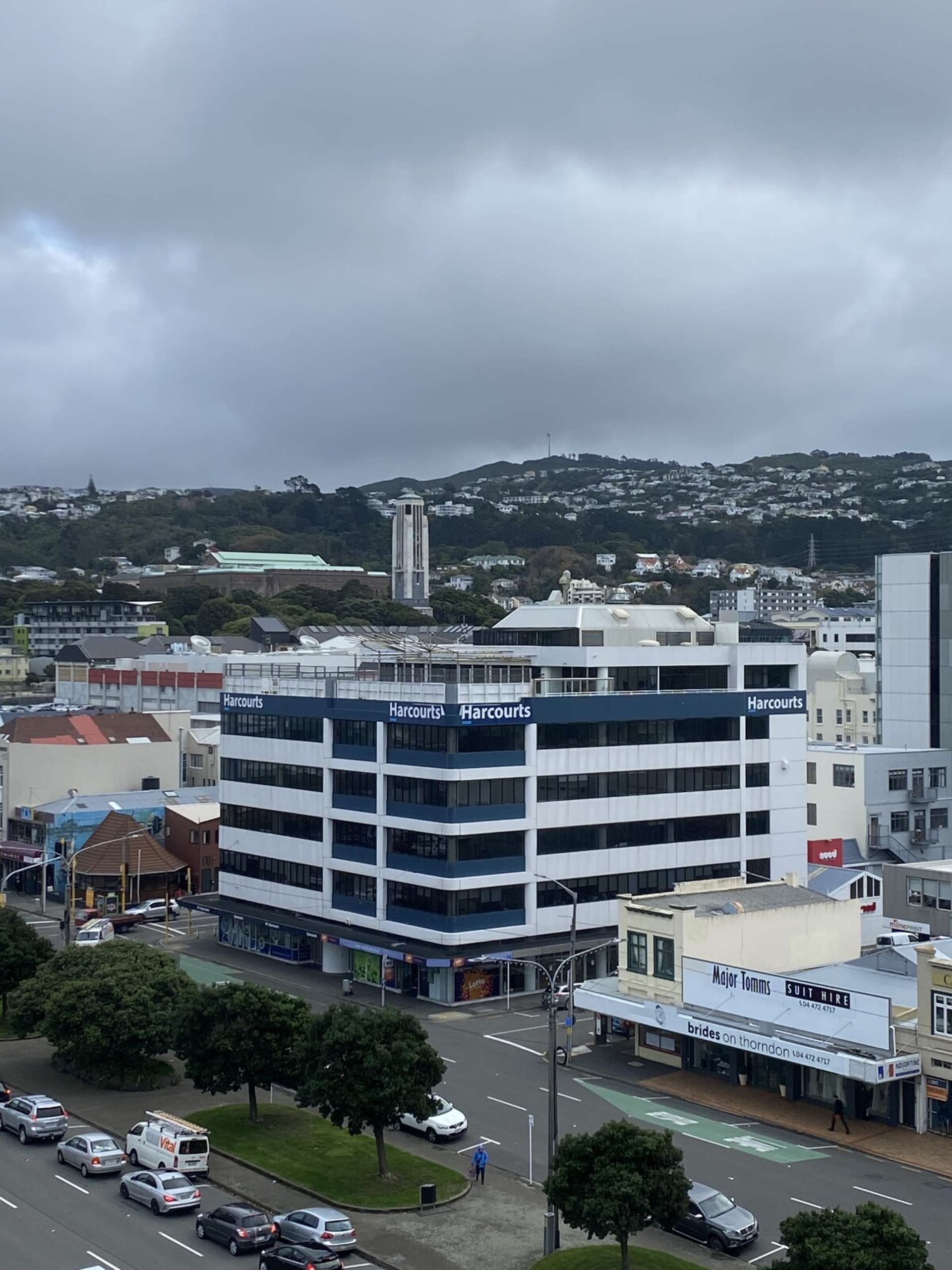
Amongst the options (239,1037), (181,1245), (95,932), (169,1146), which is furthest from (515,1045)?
(95,932)

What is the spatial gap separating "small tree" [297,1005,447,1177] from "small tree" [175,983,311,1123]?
11.2 ft

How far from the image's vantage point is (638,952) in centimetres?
5853

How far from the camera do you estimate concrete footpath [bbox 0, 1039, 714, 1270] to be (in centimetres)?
3834

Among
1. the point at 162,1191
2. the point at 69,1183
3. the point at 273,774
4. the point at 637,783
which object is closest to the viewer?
the point at 162,1191

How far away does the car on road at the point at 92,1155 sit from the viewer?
44250 millimetres

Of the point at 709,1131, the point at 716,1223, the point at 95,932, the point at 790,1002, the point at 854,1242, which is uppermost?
the point at 854,1242

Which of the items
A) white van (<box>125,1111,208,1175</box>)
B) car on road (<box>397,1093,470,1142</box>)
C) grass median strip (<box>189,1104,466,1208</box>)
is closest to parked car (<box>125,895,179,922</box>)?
grass median strip (<box>189,1104,466,1208</box>)

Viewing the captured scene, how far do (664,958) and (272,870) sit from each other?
2883cm

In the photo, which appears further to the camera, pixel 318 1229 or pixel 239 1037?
pixel 239 1037

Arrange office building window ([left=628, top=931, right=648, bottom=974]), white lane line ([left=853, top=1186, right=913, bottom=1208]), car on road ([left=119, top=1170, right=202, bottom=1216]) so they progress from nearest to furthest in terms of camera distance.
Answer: car on road ([left=119, top=1170, right=202, bottom=1216]) < white lane line ([left=853, top=1186, right=913, bottom=1208]) < office building window ([left=628, top=931, right=648, bottom=974])

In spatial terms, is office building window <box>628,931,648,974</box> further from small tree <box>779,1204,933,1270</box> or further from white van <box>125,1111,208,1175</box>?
small tree <box>779,1204,933,1270</box>

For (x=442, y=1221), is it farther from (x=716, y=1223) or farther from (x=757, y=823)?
(x=757, y=823)

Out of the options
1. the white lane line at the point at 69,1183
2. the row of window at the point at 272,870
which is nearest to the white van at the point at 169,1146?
the white lane line at the point at 69,1183

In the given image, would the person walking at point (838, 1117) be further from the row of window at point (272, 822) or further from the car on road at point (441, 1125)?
the row of window at point (272, 822)
